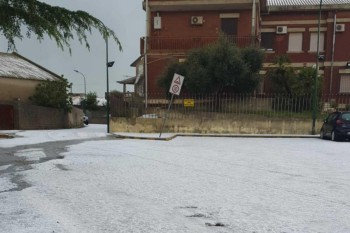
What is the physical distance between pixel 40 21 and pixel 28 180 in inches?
151

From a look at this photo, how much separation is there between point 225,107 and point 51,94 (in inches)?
648

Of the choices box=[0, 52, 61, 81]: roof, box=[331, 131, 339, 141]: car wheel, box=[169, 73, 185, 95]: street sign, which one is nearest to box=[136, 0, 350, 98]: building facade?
box=[169, 73, 185, 95]: street sign

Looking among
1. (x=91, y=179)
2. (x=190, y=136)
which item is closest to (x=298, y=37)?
(x=190, y=136)

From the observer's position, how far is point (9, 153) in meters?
11.7

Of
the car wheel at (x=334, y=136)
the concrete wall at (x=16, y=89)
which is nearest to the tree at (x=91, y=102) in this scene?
the concrete wall at (x=16, y=89)

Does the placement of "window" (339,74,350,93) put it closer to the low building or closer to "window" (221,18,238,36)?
"window" (221,18,238,36)

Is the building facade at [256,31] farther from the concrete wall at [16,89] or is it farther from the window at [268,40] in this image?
the concrete wall at [16,89]

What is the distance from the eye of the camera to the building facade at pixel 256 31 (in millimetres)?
26312

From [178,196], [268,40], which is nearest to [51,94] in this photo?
[268,40]

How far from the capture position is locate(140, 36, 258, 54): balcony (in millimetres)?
26219

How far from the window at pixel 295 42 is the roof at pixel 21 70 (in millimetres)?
20774

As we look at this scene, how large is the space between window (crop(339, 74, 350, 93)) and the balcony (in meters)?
7.87

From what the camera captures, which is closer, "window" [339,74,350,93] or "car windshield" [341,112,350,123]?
"car windshield" [341,112,350,123]

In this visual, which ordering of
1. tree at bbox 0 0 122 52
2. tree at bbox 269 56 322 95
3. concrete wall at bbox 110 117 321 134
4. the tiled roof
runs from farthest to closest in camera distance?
the tiled roof, tree at bbox 269 56 322 95, concrete wall at bbox 110 117 321 134, tree at bbox 0 0 122 52
